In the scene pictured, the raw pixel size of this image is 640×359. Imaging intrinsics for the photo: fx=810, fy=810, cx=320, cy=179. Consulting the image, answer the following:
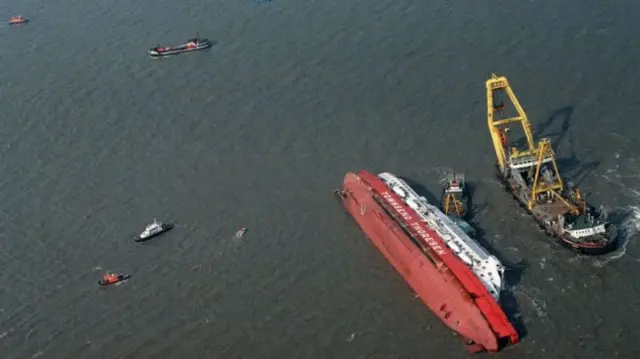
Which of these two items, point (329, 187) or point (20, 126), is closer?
point (329, 187)

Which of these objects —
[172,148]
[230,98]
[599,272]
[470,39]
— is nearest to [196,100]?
[230,98]

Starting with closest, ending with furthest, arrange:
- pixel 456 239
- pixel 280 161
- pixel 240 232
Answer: pixel 456 239, pixel 240 232, pixel 280 161

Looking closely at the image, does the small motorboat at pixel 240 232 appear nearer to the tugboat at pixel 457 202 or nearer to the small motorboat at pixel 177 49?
the tugboat at pixel 457 202

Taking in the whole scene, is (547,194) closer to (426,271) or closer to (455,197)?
(455,197)

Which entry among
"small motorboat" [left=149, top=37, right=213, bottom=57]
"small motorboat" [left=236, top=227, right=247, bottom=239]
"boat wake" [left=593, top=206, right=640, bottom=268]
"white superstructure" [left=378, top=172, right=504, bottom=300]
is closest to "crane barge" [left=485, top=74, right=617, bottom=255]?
"boat wake" [left=593, top=206, right=640, bottom=268]

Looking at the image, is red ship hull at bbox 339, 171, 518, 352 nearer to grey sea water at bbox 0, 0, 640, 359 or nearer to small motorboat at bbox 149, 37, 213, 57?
grey sea water at bbox 0, 0, 640, 359

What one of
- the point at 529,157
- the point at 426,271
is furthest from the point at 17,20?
the point at 426,271

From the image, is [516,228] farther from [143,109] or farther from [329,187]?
[143,109]
